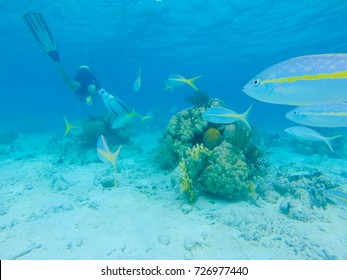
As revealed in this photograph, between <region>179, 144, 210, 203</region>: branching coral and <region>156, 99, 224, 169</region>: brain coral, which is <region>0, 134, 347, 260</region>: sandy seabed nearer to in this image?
<region>179, 144, 210, 203</region>: branching coral

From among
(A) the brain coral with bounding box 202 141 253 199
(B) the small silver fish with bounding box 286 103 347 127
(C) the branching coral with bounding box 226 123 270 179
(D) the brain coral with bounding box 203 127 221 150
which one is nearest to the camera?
(B) the small silver fish with bounding box 286 103 347 127

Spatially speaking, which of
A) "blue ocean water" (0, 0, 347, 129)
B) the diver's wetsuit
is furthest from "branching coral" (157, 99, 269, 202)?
"blue ocean water" (0, 0, 347, 129)

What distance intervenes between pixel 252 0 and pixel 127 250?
24.0 meters

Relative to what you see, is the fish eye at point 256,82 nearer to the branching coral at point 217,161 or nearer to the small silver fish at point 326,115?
the small silver fish at point 326,115

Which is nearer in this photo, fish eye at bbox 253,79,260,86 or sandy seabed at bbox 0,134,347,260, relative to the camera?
fish eye at bbox 253,79,260,86

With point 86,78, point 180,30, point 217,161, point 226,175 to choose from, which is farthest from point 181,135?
point 180,30

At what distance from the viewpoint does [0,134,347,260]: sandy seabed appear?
358 centimetres

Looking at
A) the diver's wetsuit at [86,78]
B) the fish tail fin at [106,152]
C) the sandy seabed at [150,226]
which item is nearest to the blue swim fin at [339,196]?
the sandy seabed at [150,226]

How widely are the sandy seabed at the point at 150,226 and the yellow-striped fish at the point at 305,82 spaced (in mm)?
2734

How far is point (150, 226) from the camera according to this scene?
13.9 ft

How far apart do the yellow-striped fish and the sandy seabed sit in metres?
2.73

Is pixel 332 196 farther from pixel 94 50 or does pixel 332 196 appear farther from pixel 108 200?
pixel 94 50

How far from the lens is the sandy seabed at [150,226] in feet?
11.8

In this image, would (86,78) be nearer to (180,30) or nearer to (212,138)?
(212,138)
